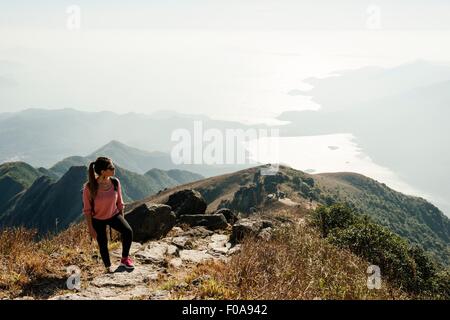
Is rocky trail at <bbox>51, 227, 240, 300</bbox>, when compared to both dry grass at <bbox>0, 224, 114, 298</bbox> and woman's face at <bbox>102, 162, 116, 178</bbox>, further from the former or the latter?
woman's face at <bbox>102, 162, 116, 178</bbox>

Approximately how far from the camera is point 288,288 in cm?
765

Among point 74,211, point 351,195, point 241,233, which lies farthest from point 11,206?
point 241,233

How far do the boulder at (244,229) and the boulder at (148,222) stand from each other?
2.57m

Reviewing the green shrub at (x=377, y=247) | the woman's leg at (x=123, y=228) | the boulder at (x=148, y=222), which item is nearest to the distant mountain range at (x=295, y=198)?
the green shrub at (x=377, y=247)

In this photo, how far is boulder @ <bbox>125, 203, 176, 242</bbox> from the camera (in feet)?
47.4

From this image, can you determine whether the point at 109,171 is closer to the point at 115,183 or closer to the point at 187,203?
the point at 115,183

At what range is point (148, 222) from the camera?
1469 cm

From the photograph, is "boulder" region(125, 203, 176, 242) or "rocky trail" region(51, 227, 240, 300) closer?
"rocky trail" region(51, 227, 240, 300)

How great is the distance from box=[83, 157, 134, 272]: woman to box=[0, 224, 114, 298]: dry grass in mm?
850

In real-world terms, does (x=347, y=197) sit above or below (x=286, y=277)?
below

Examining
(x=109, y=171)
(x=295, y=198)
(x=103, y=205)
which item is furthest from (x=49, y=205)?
(x=109, y=171)

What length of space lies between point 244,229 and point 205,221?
352cm

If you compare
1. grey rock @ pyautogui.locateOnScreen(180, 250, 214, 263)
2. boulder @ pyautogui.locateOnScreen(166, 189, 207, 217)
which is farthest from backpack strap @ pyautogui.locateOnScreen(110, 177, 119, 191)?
boulder @ pyautogui.locateOnScreen(166, 189, 207, 217)

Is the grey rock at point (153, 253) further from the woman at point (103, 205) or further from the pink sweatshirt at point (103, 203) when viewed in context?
the pink sweatshirt at point (103, 203)
